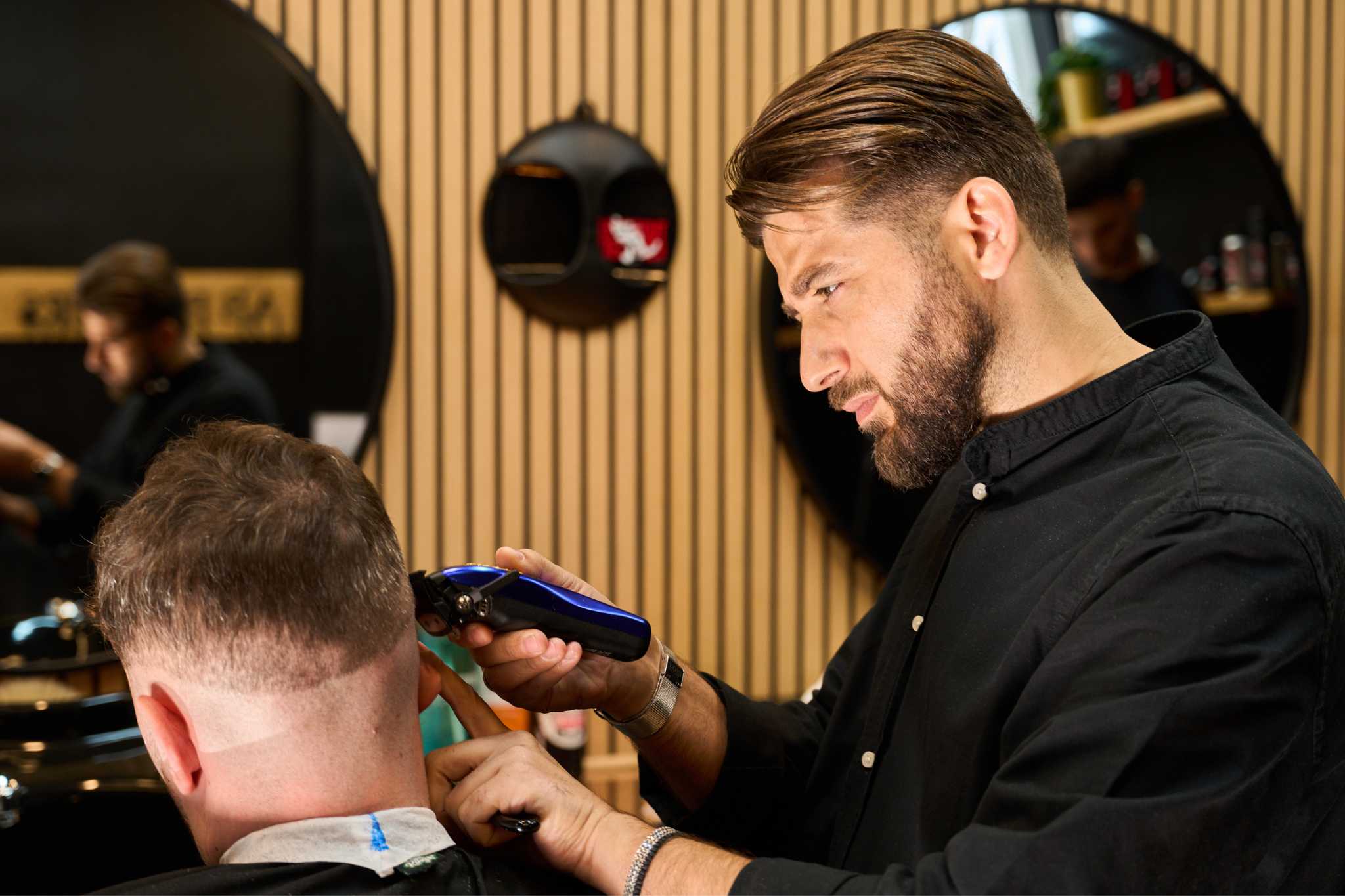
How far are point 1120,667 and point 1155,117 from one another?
6.93 ft

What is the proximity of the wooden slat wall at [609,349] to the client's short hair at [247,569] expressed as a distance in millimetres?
1191

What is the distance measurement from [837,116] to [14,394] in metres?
1.59

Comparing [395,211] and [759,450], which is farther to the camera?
[759,450]

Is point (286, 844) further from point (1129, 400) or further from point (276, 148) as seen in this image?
point (276, 148)

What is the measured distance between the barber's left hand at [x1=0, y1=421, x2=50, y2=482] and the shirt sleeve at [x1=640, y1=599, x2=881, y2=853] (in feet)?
4.20

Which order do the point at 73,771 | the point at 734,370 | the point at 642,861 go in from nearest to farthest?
the point at 642,861
the point at 73,771
the point at 734,370

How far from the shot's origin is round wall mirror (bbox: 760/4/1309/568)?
101 inches

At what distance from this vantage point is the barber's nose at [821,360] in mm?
1394

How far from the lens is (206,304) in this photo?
218cm

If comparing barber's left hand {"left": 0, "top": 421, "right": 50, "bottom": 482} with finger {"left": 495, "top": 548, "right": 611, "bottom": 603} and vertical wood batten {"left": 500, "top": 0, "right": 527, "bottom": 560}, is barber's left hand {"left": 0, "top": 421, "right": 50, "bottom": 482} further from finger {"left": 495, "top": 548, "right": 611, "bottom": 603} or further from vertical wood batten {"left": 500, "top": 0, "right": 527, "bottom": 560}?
finger {"left": 495, "top": 548, "right": 611, "bottom": 603}

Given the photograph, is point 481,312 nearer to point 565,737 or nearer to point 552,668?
point 565,737

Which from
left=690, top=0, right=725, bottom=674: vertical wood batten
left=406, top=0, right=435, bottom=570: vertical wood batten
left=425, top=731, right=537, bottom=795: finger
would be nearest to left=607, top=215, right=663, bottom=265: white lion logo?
left=690, top=0, right=725, bottom=674: vertical wood batten

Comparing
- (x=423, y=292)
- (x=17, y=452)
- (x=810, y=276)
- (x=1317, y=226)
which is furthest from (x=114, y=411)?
(x=1317, y=226)

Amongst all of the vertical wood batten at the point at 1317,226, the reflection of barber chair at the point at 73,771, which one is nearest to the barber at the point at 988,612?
the reflection of barber chair at the point at 73,771
